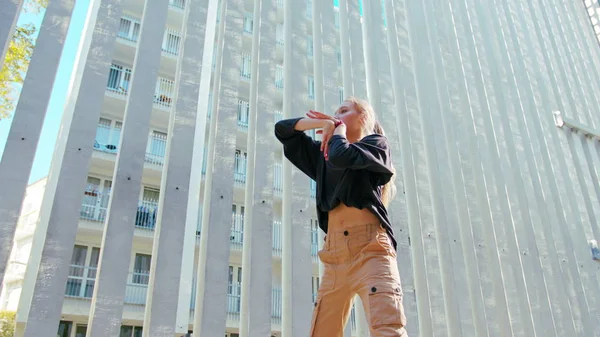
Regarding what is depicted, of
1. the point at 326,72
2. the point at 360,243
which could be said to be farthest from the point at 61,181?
the point at 326,72

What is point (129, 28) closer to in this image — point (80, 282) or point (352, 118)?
point (80, 282)

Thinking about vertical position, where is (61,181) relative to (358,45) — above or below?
below

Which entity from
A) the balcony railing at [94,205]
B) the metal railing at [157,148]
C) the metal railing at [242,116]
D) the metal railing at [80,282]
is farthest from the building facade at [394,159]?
the metal railing at [80,282]

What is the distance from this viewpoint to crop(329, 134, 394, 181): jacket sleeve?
1.64 meters

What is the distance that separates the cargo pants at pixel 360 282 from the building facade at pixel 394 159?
84cm

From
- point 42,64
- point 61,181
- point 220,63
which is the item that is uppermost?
point 220,63

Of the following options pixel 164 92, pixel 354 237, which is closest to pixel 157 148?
pixel 164 92

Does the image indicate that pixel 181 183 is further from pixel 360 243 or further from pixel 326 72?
pixel 326 72

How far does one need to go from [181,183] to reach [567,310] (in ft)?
10.4

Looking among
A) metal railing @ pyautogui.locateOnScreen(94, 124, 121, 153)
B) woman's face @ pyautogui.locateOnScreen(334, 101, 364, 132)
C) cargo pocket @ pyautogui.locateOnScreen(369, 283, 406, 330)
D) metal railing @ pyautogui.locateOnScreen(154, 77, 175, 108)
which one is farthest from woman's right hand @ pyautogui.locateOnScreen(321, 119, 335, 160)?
metal railing @ pyautogui.locateOnScreen(94, 124, 121, 153)

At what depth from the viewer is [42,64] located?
2293 millimetres

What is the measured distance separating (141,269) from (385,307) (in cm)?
948

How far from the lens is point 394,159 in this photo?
11.3 feet

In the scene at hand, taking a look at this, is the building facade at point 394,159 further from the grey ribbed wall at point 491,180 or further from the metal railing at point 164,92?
the metal railing at point 164,92
